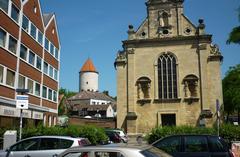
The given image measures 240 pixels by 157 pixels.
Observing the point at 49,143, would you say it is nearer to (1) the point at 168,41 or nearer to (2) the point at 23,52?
(2) the point at 23,52

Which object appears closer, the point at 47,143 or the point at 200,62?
the point at 47,143

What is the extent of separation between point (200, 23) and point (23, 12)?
21799mm

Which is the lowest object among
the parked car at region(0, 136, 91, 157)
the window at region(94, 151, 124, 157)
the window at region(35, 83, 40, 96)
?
the parked car at region(0, 136, 91, 157)

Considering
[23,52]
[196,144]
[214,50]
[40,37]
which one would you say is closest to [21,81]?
[23,52]

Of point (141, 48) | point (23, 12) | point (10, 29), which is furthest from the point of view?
point (141, 48)

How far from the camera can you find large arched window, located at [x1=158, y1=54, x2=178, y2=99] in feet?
139

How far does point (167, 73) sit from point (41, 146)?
104 feet

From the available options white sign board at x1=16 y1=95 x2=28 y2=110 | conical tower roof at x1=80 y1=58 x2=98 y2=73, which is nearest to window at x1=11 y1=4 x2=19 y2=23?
white sign board at x1=16 y1=95 x2=28 y2=110

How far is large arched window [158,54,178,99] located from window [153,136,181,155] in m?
29.6

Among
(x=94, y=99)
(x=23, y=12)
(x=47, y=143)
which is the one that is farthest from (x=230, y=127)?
(x=94, y=99)

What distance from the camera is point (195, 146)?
1252cm

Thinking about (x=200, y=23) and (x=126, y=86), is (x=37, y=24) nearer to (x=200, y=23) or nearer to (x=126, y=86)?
(x=126, y=86)

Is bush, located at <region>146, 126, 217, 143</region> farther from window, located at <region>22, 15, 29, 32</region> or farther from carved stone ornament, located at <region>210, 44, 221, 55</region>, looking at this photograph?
carved stone ornament, located at <region>210, 44, 221, 55</region>

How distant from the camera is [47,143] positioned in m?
12.7
